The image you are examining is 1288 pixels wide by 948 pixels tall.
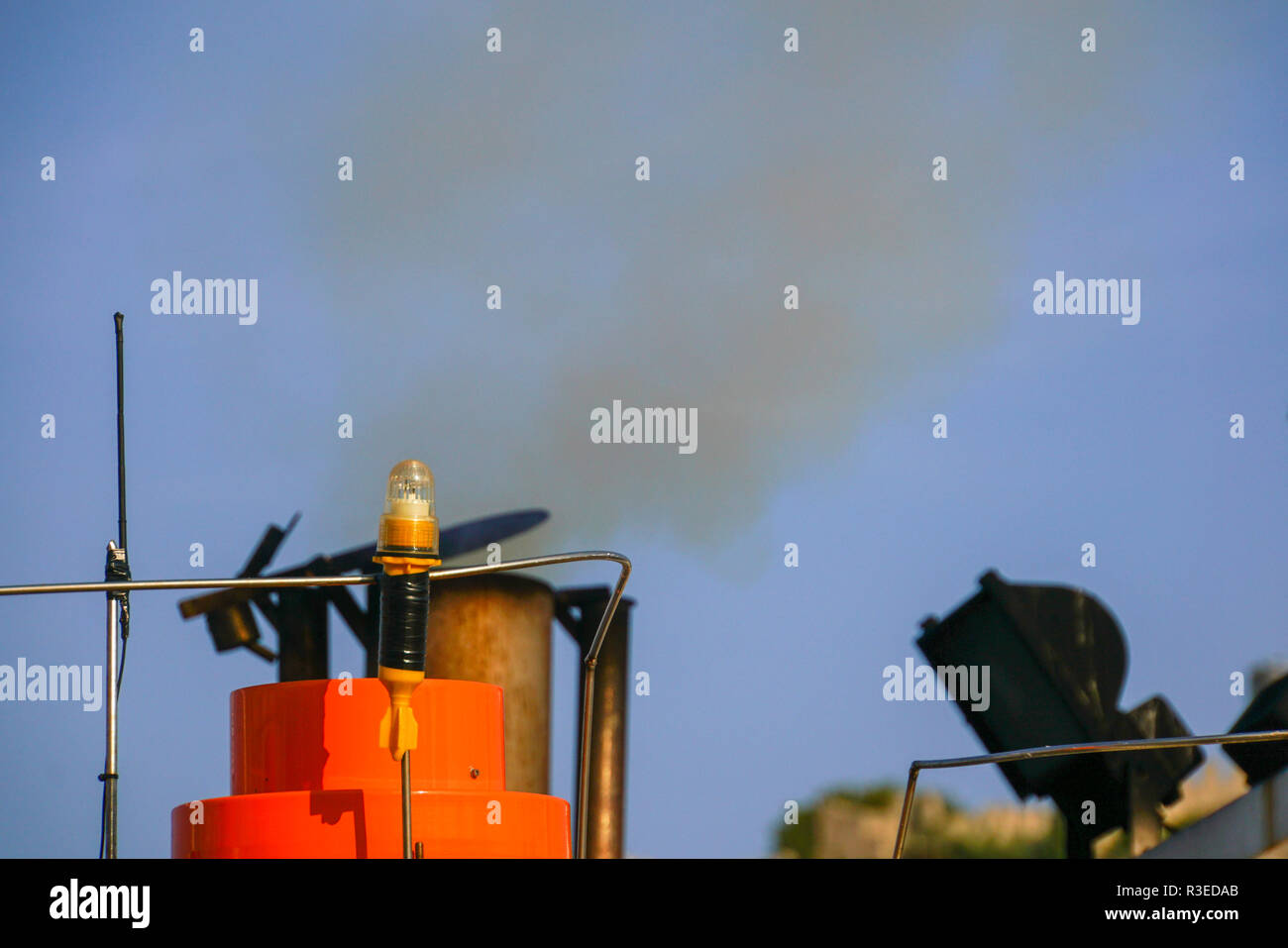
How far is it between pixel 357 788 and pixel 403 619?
124 cm

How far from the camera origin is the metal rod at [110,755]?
16.5 ft

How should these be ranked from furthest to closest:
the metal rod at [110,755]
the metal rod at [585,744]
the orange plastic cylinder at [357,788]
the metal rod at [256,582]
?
the metal rod at [585,744] → the orange plastic cylinder at [357,788] → the metal rod at [110,755] → the metal rod at [256,582]

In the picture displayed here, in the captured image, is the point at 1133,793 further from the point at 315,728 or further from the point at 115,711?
the point at 115,711

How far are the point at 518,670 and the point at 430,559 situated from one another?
392 inches

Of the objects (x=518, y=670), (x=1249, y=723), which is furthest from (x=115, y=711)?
(x=518, y=670)

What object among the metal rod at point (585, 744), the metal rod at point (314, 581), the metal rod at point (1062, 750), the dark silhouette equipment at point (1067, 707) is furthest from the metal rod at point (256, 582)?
the dark silhouette equipment at point (1067, 707)

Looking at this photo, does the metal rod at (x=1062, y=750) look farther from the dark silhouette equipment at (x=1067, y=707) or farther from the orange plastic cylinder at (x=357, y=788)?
the dark silhouette equipment at (x=1067, y=707)

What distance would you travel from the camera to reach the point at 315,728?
5.97 metres

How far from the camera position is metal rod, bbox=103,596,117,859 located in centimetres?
503

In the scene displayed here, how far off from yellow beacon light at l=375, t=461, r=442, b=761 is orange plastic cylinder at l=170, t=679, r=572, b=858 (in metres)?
0.69

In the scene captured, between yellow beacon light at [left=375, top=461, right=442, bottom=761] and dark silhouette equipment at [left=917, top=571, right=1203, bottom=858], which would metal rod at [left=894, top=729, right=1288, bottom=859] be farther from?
dark silhouette equipment at [left=917, top=571, right=1203, bottom=858]

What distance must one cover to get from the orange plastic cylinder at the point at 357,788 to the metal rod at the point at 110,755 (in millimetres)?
598

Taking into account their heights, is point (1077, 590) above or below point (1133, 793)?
above
